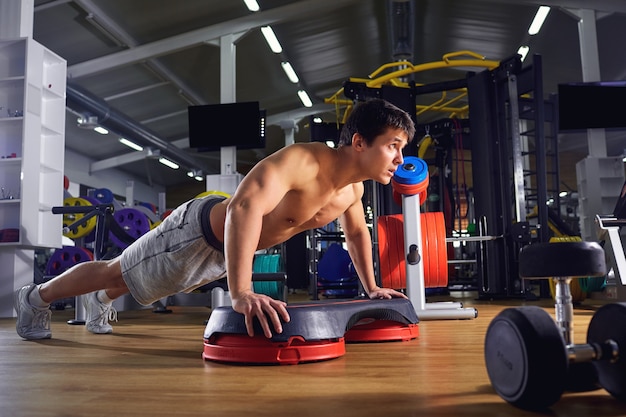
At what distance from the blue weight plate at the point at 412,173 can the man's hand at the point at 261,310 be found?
1.36 meters

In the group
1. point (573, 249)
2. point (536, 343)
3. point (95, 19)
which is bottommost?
point (536, 343)

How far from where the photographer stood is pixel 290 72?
8.51 meters

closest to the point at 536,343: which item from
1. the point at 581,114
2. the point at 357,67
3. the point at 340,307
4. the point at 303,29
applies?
the point at 340,307

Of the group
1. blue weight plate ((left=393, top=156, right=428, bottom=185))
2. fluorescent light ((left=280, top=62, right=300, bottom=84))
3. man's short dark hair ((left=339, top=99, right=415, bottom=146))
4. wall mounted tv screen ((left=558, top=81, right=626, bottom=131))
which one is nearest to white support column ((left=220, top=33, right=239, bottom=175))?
fluorescent light ((left=280, top=62, right=300, bottom=84))

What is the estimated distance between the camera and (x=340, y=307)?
63.0 inches

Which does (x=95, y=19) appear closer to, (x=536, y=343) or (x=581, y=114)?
(x=581, y=114)

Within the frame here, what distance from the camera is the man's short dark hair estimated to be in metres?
1.56

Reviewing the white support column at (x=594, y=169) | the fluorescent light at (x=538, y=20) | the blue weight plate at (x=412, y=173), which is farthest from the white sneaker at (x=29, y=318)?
the fluorescent light at (x=538, y=20)

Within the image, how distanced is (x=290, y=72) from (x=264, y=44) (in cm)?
105

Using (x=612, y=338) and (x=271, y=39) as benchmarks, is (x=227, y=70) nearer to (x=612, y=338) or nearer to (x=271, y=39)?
(x=271, y=39)

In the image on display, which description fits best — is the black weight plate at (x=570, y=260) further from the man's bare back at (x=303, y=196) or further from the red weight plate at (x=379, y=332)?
the red weight plate at (x=379, y=332)

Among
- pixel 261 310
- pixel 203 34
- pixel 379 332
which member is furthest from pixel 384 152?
pixel 203 34

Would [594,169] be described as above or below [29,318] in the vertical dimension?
above

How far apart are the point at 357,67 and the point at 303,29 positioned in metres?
2.02
